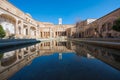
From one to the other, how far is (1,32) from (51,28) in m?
41.9

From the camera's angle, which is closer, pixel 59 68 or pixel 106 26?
pixel 59 68

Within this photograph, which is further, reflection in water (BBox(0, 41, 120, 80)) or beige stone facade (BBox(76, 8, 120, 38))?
beige stone facade (BBox(76, 8, 120, 38))

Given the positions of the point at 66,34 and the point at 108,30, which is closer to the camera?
the point at 108,30

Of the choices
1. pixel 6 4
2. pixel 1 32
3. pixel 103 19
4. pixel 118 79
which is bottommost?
pixel 118 79

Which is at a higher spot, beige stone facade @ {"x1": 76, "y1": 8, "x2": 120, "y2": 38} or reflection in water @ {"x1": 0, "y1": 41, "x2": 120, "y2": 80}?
beige stone facade @ {"x1": 76, "y1": 8, "x2": 120, "y2": 38}

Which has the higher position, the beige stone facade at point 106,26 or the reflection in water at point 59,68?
the beige stone facade at point 106,26

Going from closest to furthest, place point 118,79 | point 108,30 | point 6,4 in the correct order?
point 118,79 < point 6,4 < point 108,30

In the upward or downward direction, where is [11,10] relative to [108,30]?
upward

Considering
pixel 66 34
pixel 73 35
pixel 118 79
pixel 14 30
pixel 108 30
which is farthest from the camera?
pixel 66 34

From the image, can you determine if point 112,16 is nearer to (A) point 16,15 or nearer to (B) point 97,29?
(B) point 97,29

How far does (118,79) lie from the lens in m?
3.39

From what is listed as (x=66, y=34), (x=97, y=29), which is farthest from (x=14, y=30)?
(x=66, y=34)

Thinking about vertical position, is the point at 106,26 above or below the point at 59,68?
above

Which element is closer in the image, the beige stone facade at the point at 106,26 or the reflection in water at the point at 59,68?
the reflection in water at the point at 59,68
